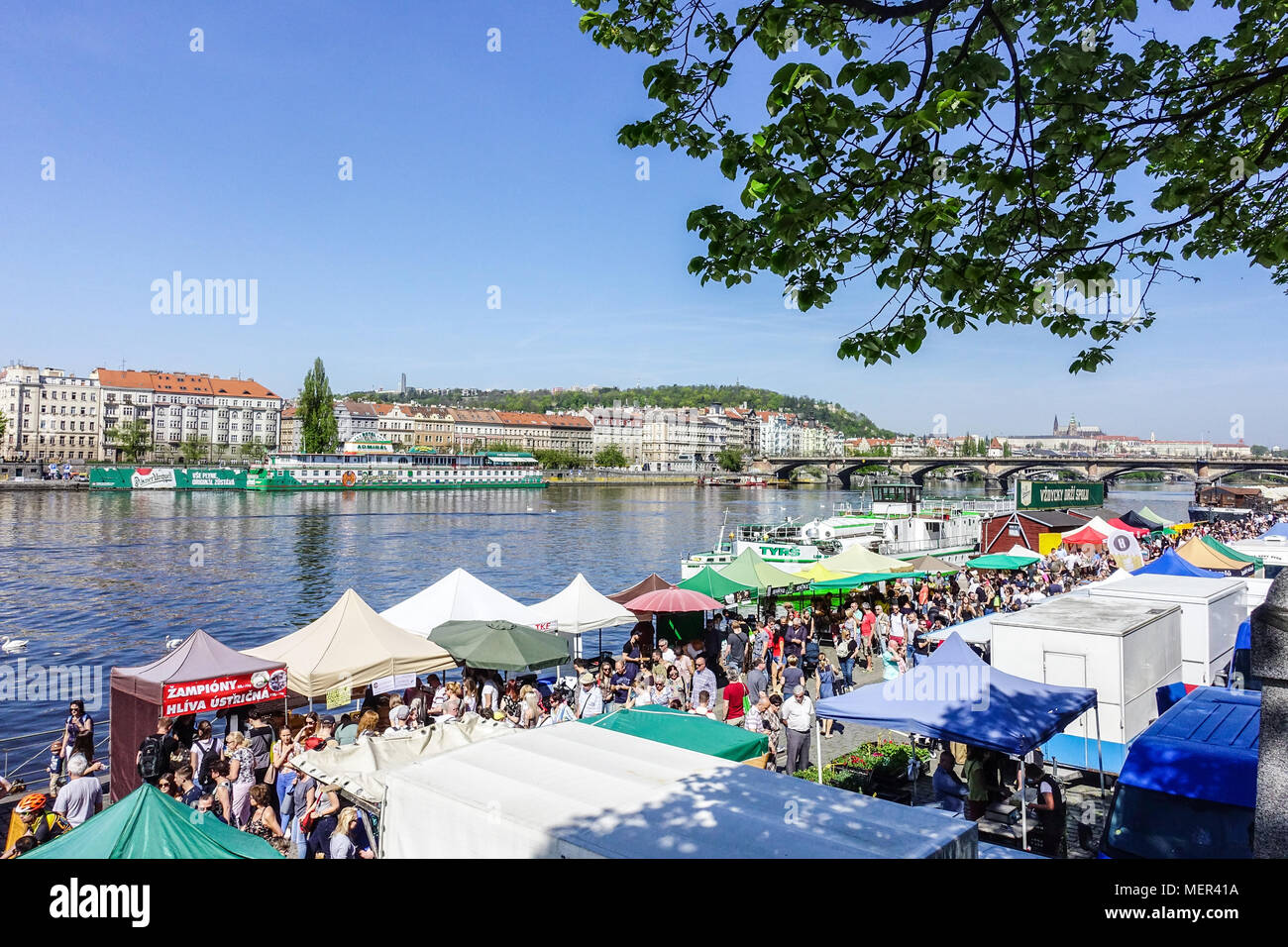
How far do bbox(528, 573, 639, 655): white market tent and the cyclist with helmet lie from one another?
26.8 feet

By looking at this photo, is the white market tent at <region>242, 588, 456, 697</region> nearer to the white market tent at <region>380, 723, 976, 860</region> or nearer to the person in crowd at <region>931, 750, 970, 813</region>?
the white market tent at <region>380, 723, 976, 860</region>

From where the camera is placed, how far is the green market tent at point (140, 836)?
4.95 metres

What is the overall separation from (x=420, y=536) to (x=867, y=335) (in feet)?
184

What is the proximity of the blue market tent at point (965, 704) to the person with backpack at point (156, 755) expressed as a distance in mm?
7612

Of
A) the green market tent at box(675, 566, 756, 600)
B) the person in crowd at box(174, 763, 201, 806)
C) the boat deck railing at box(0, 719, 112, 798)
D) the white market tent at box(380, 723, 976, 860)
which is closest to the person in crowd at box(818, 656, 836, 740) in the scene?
the green market tent at box(675, 566, 756, 600)

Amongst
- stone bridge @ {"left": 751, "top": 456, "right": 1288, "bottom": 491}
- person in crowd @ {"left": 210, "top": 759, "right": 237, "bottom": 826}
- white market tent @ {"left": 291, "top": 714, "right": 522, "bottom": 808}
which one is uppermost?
stone bridge @ {"left": 751, "top": 456, "right": 1288, "bottom": 491}

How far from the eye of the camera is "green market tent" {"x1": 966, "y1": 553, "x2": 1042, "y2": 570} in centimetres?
2658

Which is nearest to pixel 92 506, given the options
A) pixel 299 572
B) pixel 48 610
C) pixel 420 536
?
pixel 420 536

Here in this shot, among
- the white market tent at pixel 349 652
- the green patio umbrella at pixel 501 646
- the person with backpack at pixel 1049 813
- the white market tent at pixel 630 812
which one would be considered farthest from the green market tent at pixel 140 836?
the person with backpack at pixel 1049 813

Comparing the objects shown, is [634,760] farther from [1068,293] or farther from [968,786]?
[968,786]

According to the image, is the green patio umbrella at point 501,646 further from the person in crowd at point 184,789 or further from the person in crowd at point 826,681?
the person in crowd at point 826,681

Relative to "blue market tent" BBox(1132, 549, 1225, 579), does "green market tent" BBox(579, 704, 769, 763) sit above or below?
below

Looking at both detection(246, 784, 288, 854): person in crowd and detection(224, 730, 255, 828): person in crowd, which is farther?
detection(224, 730, 255, 828): person in crowd

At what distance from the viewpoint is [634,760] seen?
5598 millimetres
